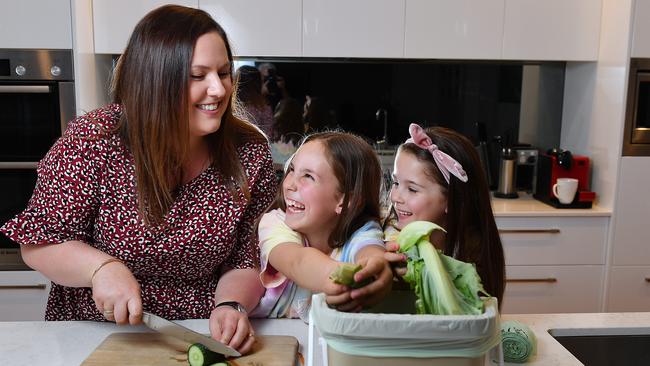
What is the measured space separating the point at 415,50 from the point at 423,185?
176 centimetres

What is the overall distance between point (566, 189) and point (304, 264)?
6.75ft

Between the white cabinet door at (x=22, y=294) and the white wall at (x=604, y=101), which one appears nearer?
the white cabinet door at (x=22, y=294)

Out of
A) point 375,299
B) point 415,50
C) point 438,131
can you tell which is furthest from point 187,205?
point 415,50

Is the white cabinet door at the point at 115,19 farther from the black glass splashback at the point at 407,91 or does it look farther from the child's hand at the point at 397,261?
the child's hand at the point at 397,261

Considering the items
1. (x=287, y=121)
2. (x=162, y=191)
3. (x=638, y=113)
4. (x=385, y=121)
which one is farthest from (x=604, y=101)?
(x=162, y=191)

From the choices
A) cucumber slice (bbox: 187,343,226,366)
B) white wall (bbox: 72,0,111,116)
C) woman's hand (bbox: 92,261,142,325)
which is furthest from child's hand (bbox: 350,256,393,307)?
white wall (bbox: 72,0,111,116)

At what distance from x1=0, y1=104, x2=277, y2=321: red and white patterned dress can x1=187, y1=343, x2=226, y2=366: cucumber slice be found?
30 cm

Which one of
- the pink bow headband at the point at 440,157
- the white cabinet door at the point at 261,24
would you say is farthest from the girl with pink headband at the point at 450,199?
the white cabinet door at the point at 261,24

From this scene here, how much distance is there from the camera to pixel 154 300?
1330 mm

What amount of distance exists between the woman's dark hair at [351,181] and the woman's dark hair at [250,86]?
1863 millimetres

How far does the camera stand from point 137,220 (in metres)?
1.26

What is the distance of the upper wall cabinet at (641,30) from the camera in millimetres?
2600

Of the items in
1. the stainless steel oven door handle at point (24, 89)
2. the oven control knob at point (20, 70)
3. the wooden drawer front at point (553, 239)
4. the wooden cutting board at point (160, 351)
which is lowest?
the wooden drawer front at point (553, 239)

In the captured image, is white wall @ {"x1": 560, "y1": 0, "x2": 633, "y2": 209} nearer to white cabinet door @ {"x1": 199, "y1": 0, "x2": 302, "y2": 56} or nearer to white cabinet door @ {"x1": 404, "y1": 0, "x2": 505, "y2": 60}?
white cabinet door @ {"x1": 404, "y1": 0, "x2": 505, "y2": 60}
